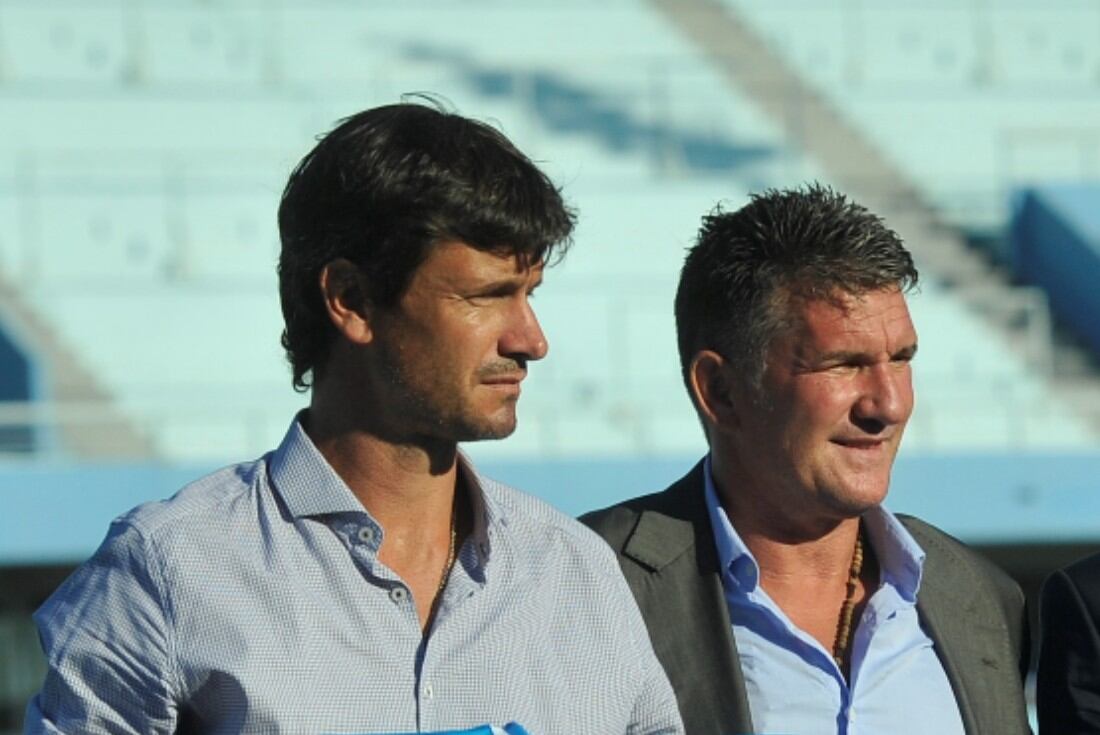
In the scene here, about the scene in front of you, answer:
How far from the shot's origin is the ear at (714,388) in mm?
2676

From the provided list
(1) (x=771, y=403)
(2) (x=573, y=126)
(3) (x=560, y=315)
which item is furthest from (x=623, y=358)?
(1) (x=771, y=403)

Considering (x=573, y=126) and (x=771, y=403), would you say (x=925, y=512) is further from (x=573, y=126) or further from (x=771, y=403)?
(x=771, y=403)

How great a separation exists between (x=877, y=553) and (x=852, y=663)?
169mm

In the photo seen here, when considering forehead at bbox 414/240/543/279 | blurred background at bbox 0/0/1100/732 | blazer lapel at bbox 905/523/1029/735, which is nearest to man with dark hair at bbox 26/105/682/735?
forehead at bbox 414/240/543/279

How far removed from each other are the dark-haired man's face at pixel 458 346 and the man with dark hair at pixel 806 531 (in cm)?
55

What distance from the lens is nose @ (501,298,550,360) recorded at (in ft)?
6.93

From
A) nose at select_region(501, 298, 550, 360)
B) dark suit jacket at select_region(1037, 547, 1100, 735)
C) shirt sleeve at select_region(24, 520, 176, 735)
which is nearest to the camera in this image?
shirt sleeve at select_region(24, 520, 176, 735)

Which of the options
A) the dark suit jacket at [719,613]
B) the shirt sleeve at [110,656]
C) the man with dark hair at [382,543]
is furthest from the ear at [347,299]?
the dark suit jacket at [719,613]

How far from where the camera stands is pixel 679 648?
8.37 feet

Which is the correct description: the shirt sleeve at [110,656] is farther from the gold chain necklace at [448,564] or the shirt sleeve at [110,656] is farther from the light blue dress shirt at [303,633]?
the gold chain necklace at [448,564]

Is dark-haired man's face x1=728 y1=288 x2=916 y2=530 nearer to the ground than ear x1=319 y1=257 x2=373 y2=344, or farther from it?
nearer to the ground

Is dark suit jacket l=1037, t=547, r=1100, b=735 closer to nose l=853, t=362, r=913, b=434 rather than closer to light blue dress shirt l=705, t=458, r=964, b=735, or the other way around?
light blue dress shirt l=705, t=458, r=964, b=735

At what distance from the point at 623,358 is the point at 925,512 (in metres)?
1.85

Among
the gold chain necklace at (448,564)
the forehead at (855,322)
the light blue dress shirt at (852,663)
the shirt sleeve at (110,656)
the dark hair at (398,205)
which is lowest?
the light blue dress shirt at (852,663)
